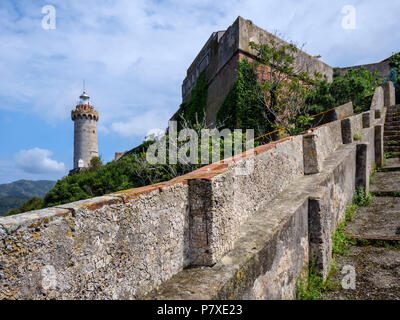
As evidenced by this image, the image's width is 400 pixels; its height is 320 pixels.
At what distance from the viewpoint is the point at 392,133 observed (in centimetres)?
1043

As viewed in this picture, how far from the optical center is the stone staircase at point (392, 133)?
9483 mm

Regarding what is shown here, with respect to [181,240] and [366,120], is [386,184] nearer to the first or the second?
[366,120]

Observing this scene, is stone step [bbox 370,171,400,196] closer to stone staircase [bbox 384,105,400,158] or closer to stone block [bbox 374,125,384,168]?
stone block [bbox 374,125,384,168]

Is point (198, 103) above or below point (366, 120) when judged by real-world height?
above

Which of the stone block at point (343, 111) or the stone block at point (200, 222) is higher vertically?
the stone block at point (343, 111)

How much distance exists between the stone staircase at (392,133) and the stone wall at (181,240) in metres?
7.82

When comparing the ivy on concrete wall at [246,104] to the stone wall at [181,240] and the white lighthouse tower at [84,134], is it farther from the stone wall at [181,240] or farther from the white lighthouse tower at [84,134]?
the white lighthouse tower at [84,134]

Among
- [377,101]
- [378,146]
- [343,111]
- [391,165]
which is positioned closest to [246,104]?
[343,111]

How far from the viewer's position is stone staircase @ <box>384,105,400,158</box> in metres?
9.48

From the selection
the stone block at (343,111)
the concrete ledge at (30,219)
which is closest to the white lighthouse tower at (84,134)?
the stone block at (343,111)

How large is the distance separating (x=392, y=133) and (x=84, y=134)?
39.9 m
